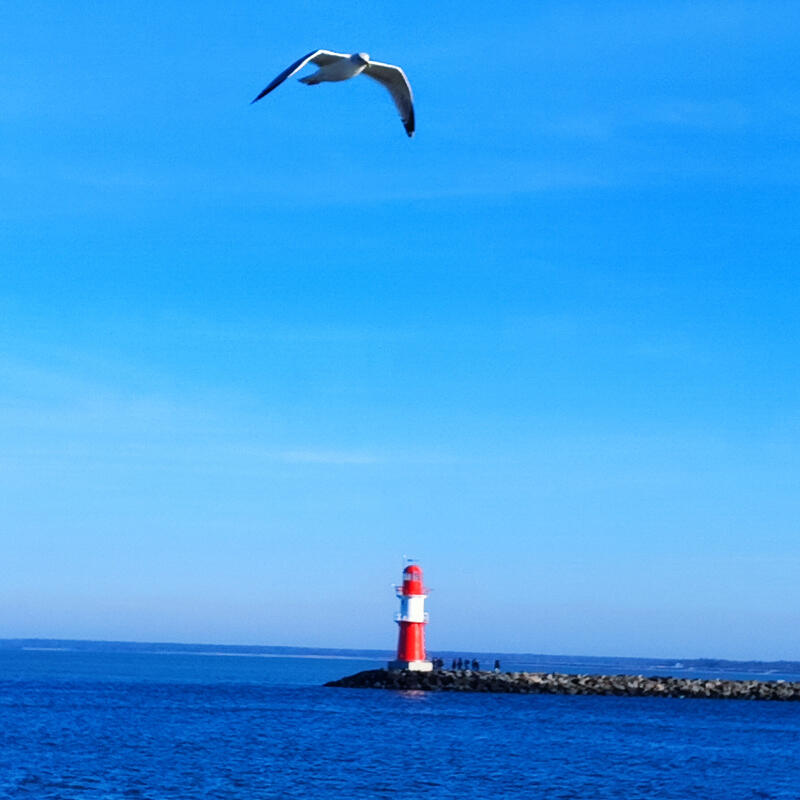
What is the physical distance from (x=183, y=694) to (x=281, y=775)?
127ft

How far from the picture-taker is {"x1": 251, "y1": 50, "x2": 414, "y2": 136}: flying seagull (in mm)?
14477

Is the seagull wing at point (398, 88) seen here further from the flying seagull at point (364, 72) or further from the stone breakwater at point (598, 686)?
the stone breakwater at point (598, 686)

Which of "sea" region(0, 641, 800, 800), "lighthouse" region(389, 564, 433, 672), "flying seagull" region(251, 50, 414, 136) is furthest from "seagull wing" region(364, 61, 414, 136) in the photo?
"lighthouse" region(389, 564, 433, 672)

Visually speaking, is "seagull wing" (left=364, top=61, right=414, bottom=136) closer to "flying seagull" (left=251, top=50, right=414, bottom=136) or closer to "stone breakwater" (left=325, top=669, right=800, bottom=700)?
"flying seagull" (left=251, top=50, right=414, bottom=136)

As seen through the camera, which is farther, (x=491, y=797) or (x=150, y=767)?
(x=150, y=767)

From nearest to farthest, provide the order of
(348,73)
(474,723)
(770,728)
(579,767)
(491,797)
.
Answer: (348,73)
(491,797)
(579,767)
(474,723)
(770,728)

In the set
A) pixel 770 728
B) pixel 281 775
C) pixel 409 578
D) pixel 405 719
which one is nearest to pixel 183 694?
pixel 409 578

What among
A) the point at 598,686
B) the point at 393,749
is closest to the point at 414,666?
the point at 598,686

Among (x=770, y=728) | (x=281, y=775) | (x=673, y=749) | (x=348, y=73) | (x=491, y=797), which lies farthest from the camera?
(x=770, y=728)

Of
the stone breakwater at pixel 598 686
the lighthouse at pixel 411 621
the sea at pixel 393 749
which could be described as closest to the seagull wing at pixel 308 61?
the sea at pixel 393 749

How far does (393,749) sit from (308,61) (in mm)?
27888

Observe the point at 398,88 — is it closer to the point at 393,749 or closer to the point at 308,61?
the point at 308,61

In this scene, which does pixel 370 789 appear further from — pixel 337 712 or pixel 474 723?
pixel 337 712

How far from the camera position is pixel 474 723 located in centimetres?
4769
